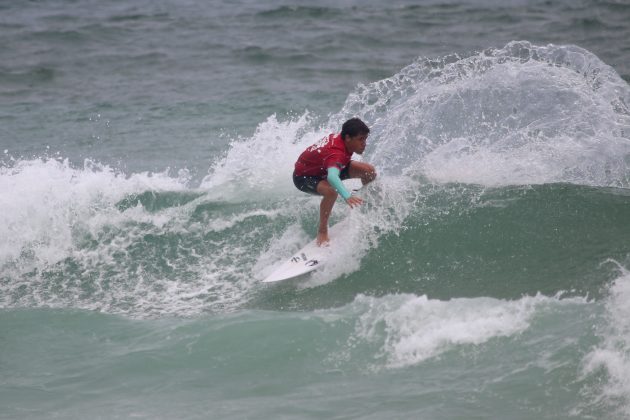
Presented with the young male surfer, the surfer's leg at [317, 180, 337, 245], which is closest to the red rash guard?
the young male surfer

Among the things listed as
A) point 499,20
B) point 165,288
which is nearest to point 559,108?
point 165,288

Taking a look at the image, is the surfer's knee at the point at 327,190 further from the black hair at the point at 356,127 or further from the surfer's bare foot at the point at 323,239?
the black hair at the point at 356,127

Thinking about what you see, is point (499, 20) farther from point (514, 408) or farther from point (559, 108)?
point (514, 408)

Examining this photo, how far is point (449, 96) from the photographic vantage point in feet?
31.6

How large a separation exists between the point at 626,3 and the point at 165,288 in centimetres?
1719

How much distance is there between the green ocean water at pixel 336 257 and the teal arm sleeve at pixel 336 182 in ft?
2.77

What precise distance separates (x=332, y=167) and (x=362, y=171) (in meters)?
0.57

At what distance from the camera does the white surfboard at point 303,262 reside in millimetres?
7812

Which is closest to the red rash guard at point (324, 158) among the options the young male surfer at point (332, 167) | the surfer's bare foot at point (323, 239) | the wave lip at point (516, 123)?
the young male surfer at point (332, 167)

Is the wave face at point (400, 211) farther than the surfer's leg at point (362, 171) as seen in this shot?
No

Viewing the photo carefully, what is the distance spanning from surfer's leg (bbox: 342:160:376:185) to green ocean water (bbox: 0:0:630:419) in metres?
0.19

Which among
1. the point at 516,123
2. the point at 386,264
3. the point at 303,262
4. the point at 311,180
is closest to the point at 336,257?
the point at 303,262

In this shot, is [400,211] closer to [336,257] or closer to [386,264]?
[386,264]

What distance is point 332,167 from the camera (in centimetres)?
741
